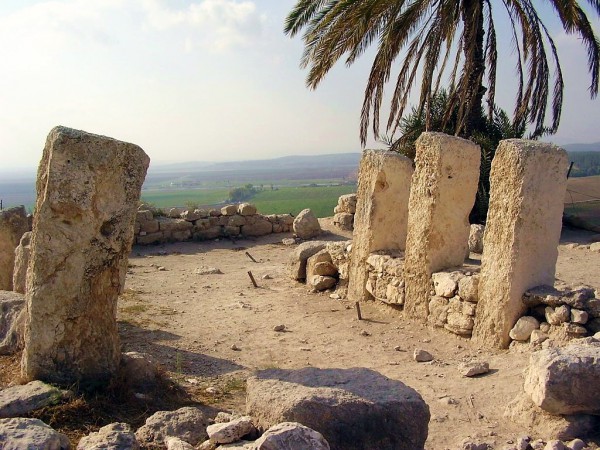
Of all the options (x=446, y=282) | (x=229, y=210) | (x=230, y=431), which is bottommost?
(x=230, y=431)

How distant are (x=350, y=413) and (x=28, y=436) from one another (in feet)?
6.11

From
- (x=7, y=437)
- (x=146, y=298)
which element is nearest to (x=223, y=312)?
(x=146, y=298)

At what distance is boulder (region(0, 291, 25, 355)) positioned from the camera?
18.5 feet

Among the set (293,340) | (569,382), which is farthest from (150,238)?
(569,382)

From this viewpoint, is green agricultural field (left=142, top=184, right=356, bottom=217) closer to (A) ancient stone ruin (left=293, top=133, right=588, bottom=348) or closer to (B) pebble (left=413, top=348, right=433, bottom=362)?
(A) ancient stone ruin (left=293, top=133, right=588, bottom=348)

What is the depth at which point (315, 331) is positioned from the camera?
784cm

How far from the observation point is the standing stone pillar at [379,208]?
28.8 ft

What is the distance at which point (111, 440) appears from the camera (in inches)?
130

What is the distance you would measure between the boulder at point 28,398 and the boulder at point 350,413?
1475 millimetres

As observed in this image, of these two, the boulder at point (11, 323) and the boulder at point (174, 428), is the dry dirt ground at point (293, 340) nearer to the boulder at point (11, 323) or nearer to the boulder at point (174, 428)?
the boulder at point (174, 428)

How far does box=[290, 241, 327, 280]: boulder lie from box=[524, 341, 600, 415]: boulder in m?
6.52

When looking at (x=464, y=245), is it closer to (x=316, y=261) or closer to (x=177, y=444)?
(x=316, y=261)

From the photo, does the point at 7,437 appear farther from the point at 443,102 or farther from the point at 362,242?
the point at 443,102

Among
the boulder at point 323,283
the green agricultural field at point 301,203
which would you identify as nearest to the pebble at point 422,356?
the boulder at point 323,283
